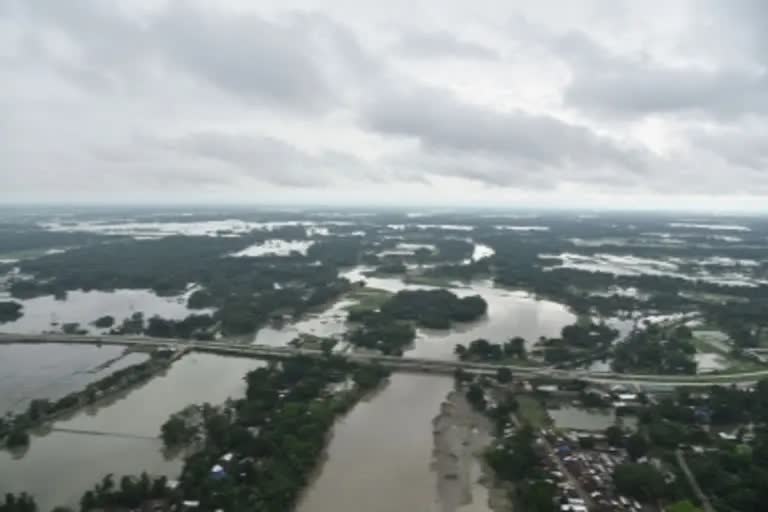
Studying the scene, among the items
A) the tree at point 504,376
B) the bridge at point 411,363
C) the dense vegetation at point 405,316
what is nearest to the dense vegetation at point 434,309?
the dense vegetation at point 405,316

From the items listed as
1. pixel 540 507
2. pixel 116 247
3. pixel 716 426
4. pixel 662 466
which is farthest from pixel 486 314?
pixel 116 247

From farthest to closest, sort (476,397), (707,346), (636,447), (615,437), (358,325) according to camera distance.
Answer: (358,325) → (707,346) → (476,397) → (615,437) → (636,447)

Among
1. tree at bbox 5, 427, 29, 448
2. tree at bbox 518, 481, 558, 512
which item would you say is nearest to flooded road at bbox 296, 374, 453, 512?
tree at bbox 518, 481, 558, 512

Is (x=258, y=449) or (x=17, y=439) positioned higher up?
(x=258, y=449)

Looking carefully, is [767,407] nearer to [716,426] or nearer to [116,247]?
[716,426]

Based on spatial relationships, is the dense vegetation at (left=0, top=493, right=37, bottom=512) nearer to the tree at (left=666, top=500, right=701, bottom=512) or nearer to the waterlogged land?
the waterlogged land

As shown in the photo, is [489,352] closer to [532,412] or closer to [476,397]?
[476,397]

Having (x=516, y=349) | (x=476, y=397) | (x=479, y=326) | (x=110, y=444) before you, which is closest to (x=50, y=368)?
(x=110, y=444)
